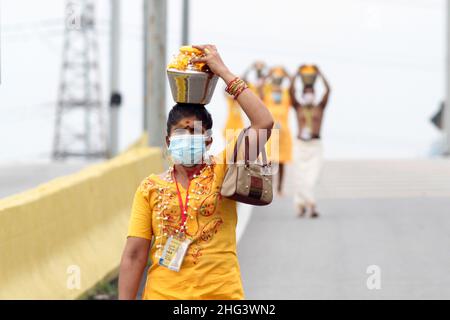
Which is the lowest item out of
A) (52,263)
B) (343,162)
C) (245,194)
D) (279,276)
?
(343,162)

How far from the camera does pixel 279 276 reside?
13.7 meters

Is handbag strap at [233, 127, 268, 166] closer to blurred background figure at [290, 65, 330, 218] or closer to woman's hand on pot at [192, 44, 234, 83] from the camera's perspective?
woman's hand on pot at [192, 44, 234, 83]

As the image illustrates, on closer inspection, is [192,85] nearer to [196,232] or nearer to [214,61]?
[214,61]

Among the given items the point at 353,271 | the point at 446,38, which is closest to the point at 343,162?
the point at 446,38

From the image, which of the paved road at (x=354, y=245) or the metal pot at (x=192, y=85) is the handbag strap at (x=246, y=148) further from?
the paved road at (x=354, y=245)

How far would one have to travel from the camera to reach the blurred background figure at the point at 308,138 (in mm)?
19094

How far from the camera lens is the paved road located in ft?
42.1

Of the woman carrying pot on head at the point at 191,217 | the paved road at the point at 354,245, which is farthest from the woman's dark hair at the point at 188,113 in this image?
the paved road at the point at 354,245

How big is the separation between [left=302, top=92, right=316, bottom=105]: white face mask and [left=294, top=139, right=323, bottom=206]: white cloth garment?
562 millimetres

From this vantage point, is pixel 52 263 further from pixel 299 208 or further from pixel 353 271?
pixel 299 208

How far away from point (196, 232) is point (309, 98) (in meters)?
13.3

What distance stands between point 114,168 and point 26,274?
4.01 meters

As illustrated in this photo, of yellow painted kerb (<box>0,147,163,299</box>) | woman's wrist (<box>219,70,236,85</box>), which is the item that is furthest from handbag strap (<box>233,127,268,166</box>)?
yellow painted kerb (<box>0,147,163,299</box>)

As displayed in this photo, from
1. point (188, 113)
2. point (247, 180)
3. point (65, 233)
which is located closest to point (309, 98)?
point (65, 233)
